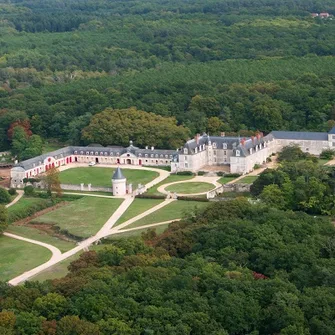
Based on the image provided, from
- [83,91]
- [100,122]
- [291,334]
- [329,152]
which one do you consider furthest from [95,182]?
[291,334]

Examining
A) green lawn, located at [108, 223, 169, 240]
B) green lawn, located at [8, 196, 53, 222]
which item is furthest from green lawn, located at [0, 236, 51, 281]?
green lawn, located at [108, 223, 169, 240]

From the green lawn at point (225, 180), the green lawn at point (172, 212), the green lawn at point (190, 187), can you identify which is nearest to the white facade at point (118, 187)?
the green lawn at point (190, 187)

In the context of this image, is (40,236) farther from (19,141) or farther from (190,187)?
(19,141)

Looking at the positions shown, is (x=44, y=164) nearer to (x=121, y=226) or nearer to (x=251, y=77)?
(x=121, y=226)

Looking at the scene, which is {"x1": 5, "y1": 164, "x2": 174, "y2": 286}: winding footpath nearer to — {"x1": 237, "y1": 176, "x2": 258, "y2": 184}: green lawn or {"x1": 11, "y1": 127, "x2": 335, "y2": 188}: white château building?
{"x1": 11, "y1": 127, "x2": 335, "y2": 188}: white château building

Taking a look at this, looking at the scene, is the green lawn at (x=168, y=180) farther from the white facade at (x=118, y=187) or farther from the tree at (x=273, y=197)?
the tree at (x=273, y=197)

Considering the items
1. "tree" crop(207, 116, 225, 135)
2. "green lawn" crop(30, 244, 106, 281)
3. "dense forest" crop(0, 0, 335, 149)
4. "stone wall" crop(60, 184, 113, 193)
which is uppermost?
"dense forest" crop(0, 0, 335, 149)
